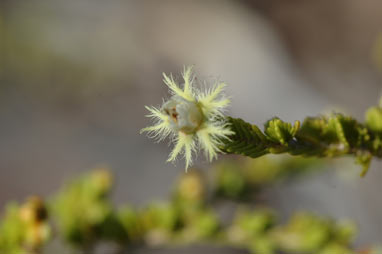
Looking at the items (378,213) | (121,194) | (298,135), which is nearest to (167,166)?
(121,194)

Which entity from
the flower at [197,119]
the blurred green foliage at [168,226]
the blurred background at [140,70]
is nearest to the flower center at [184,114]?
the flower at [197,119]

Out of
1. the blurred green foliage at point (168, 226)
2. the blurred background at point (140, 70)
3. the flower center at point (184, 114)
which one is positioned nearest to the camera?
the flower center at point (184, 114)

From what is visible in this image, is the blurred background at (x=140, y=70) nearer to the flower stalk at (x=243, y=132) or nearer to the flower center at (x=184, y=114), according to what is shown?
the flower stalk at (x=243, y=132)

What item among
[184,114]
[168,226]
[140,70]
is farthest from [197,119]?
[140,70]

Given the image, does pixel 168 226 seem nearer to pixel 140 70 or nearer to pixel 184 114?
pixel 184 114

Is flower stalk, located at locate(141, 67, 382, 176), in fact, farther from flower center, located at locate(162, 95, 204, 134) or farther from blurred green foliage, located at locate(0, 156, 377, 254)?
blurred green foliage, located at locate(0, 156, 377, 254)

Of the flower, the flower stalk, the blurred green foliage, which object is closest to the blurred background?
the blurred green foliage
